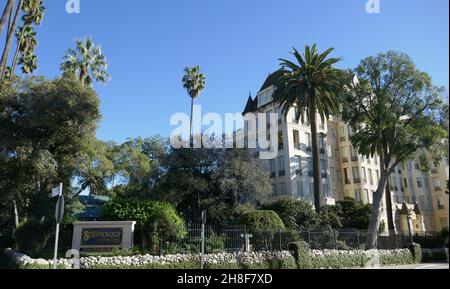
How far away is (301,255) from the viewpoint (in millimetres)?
20609

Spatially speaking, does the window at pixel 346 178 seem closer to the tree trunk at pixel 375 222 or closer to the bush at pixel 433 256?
the tree trunk at pixel 375 222

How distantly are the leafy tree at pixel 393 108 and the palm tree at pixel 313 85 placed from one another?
1723mm

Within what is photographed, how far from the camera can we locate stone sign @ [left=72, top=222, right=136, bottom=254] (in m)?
18.7

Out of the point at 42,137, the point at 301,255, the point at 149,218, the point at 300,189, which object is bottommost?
the point at 301,255

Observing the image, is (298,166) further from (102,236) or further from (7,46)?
(7,46)

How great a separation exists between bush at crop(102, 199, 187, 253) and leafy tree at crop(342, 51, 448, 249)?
16416mm

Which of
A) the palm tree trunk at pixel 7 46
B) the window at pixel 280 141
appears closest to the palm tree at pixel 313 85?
the window at pixel 280 141

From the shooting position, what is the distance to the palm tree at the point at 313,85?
33.0 metres

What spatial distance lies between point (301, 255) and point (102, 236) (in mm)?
10893

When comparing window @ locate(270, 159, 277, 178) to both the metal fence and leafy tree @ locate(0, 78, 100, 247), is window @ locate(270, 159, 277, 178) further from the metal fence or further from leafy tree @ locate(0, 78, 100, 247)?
leafy tree @ locate(0, 78, 100, 247)

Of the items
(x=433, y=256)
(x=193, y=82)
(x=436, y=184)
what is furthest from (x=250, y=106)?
(x=433, y=256)

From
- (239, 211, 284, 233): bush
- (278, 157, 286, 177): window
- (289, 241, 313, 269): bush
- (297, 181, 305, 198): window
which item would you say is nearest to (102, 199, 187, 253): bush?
(239, 211, 284, 233): bush
